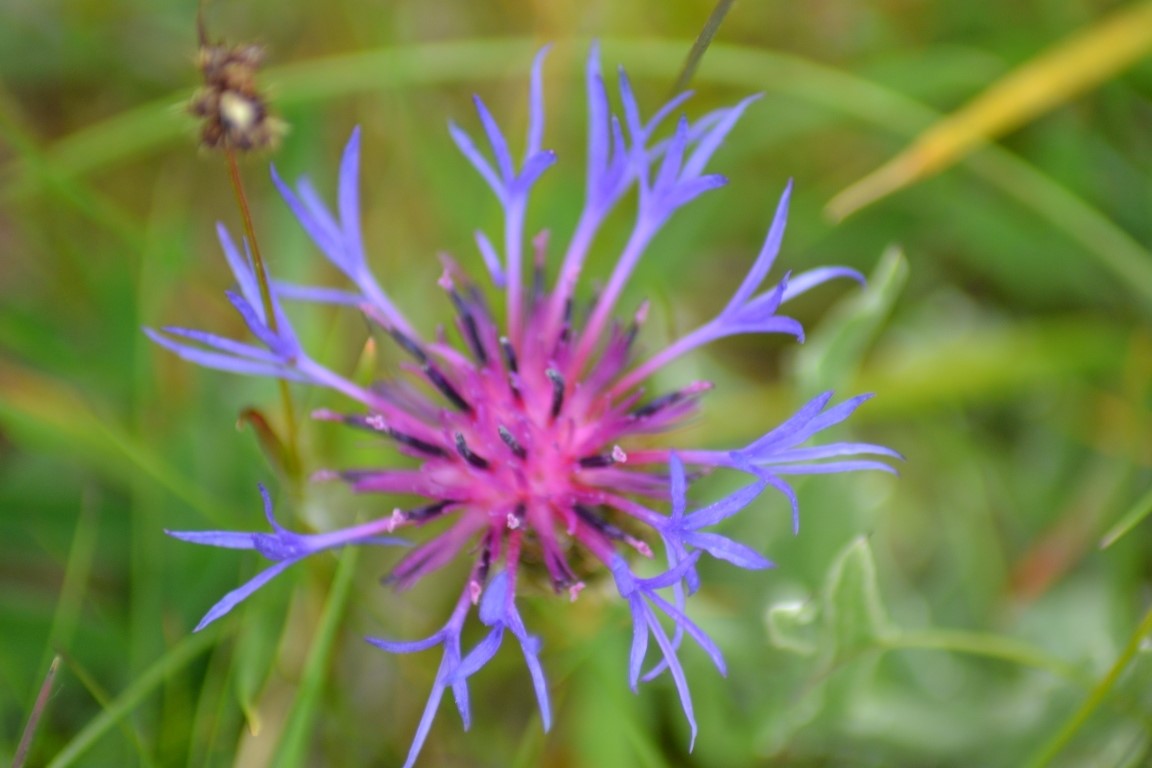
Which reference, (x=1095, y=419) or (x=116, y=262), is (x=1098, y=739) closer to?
(x=1095, y=419)

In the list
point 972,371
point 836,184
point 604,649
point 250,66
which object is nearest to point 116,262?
point 250,66

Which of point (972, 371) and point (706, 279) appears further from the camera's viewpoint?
point (706, 279)

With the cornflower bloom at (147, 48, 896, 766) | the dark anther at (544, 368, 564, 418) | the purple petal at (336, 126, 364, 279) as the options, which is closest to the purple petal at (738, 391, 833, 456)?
the cornflower bloom at (147, 48, 896, 766)

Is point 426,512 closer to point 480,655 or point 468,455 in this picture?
point 468,455

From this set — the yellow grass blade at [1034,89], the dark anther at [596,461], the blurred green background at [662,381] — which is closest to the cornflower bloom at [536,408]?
the dark anther at [596,461]

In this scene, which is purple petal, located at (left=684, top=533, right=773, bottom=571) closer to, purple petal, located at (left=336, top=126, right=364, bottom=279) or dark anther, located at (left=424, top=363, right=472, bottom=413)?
dark anther, located at (left=424, top=363, right=472, bottom=413)
